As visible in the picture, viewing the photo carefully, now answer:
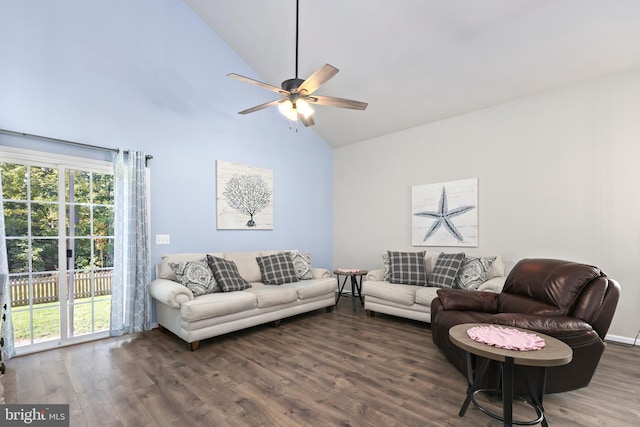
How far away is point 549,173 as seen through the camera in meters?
3.76

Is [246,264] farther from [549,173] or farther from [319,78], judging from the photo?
[549,173]

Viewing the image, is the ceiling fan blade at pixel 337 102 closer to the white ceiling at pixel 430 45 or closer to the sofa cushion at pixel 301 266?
the white ceiling at pixel 430 45

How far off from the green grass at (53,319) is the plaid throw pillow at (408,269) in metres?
3.58

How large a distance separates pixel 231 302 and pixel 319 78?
2417 mm

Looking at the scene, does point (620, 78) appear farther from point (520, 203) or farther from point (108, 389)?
point (108, 389)

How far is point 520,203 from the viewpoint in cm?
396

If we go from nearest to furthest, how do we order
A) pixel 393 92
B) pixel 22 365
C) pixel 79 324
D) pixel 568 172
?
pixel 22 365, pixel 79 324, pixel 568 172, pixel 393 92

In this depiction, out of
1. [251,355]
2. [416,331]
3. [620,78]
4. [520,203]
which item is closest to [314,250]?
[416,331]

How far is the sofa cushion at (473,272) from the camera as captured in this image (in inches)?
146

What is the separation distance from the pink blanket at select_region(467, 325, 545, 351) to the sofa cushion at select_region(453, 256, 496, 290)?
1750 mm

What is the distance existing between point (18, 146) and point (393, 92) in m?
4.38

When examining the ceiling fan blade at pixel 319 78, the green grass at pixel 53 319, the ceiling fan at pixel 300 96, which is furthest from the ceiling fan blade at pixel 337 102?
the green grass at pixel 53 319

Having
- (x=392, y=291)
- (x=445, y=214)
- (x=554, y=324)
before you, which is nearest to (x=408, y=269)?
(x=392, y=291)

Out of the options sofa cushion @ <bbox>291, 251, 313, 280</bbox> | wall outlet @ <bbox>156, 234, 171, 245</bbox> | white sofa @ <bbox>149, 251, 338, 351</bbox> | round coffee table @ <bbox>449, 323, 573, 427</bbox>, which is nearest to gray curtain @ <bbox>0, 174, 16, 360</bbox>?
white sofa @ <bbox>149, 251, 338, 351</bbox>
